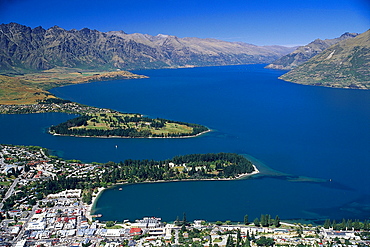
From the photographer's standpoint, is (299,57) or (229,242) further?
(299,57)

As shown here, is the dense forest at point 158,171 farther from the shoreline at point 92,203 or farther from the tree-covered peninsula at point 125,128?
the tree-covered peninsula at point 125,128

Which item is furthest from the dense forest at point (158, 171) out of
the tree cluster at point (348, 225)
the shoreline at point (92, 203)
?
the tree cluster at point (348, 225)

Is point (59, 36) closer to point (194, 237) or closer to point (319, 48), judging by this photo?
point (319, 48)

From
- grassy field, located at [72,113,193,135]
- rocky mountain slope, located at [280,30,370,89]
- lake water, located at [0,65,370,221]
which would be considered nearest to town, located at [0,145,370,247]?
lake water, located at [0,65,370,221]

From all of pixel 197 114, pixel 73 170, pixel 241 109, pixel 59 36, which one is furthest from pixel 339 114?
pixel 59 36

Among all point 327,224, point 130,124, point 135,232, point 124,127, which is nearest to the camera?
point 135,232

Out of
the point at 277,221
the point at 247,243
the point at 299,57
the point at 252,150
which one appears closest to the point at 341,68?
the point at 299,57

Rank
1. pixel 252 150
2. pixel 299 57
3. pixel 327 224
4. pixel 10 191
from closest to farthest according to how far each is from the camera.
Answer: pixel 327 224 → pixel 10 191 → pixel 252 150 → pixel 299 57

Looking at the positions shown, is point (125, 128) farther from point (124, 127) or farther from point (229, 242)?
point (229, 242)
